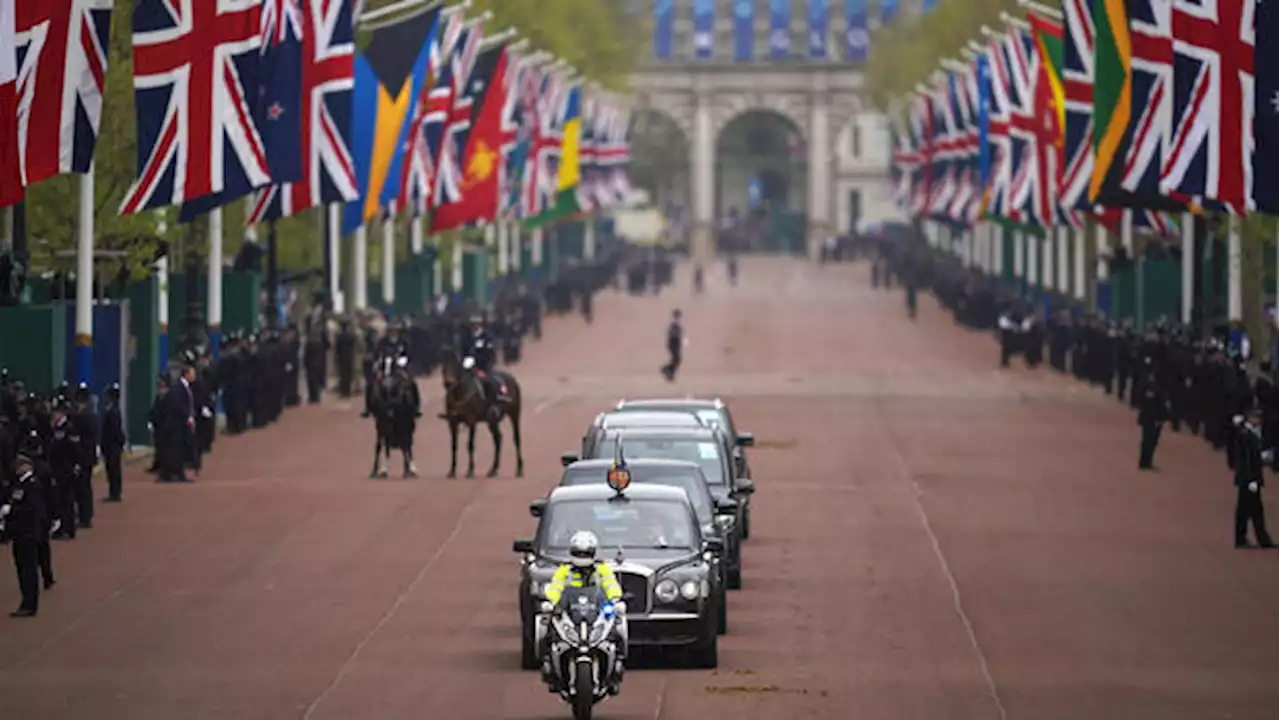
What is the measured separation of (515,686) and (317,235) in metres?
47.6

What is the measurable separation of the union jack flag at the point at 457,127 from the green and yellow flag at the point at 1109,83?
19435 mm

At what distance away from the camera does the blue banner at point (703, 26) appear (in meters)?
197

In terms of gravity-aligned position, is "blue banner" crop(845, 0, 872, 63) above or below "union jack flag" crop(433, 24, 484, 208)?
above

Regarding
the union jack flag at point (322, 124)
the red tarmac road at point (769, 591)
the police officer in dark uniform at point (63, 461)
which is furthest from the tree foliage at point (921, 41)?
the police officer in dark uniform at point (63, 461)

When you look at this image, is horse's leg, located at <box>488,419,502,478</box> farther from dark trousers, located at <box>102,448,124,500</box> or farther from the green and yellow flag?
the green and yellow flag

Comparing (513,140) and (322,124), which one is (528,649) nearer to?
(322,124)

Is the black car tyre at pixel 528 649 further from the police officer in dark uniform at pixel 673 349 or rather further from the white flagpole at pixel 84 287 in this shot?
the police officer in dark uniform at pixel 673 349

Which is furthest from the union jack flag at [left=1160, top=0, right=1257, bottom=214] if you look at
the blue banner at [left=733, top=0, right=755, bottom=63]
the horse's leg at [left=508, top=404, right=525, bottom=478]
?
the blue banner at [left=733, top=0, right=755, bottom=63]

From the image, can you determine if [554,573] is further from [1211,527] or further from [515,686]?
[1211,527]

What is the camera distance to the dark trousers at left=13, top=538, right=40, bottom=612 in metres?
26.8

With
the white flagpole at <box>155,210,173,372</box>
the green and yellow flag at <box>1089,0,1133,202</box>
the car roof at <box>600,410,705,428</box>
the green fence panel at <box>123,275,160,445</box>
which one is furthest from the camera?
the green and yellow flag at <box>1089,0,1133,202</box>

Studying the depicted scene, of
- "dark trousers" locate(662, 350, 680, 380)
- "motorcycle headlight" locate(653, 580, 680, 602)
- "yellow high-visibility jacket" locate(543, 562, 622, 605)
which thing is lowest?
"dark trousers" locate(662, 350, 680, 380)

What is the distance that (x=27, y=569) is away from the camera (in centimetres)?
2706

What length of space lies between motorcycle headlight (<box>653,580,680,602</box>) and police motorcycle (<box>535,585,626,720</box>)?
265cm
